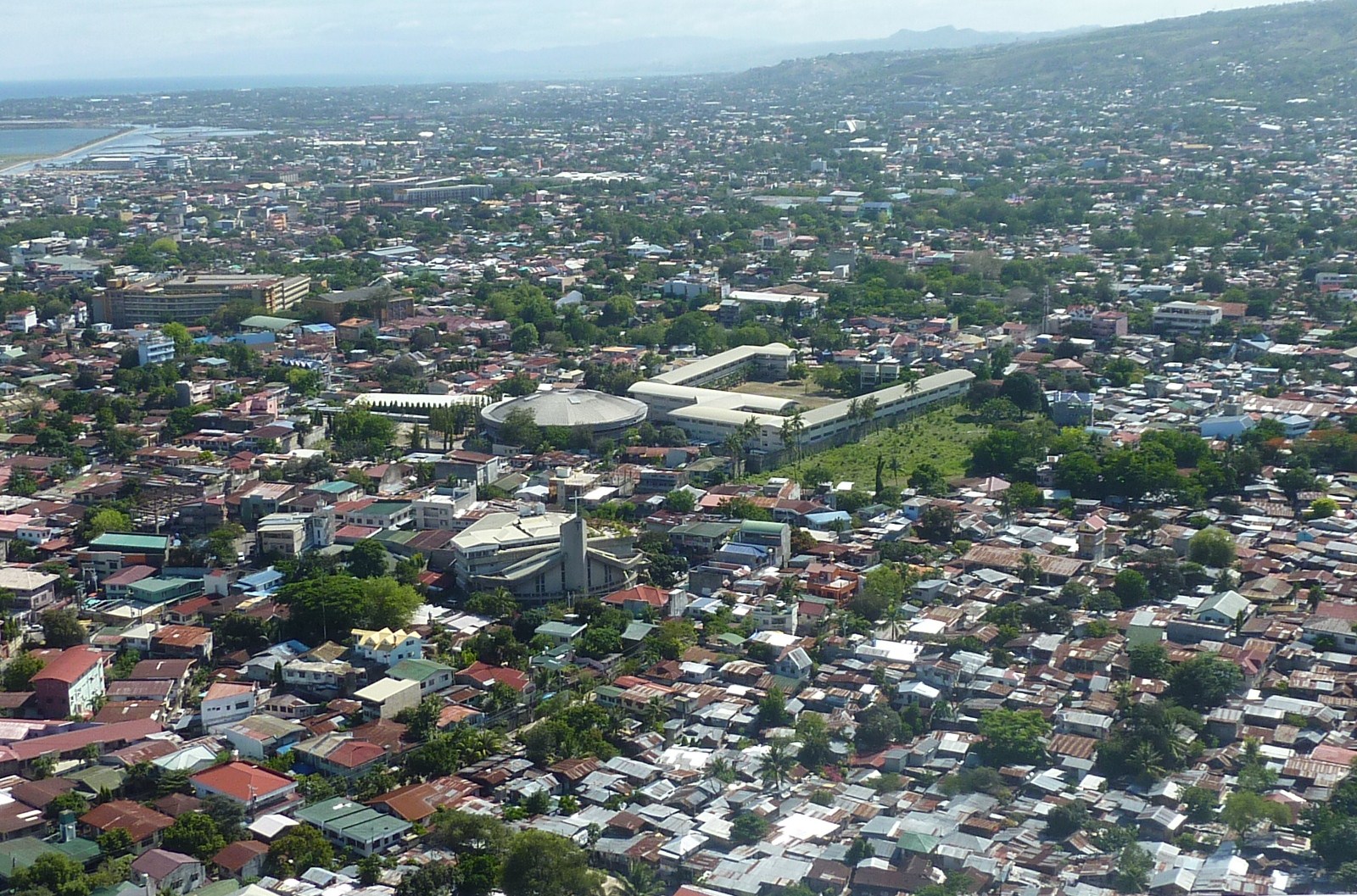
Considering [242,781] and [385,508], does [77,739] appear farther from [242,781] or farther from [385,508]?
[385,508]

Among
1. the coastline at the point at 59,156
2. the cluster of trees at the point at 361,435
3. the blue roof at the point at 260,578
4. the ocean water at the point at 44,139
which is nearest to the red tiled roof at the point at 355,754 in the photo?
the blue roof at the point at 260,578

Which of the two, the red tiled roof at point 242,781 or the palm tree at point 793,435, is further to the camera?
the palm tree at point 793,435

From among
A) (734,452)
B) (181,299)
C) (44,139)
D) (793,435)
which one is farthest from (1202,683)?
(44,139)

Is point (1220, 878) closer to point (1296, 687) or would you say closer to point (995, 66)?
point (1296, 687)

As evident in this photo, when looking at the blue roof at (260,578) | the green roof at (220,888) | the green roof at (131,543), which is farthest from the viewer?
the green roof at (131,543)

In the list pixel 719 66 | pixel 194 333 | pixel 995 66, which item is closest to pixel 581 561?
pixel 194 333

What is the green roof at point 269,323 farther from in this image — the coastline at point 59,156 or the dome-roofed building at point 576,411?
the coastline at point 59,156

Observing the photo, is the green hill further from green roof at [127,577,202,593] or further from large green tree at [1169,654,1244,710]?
green roof at [127,577,202,593]

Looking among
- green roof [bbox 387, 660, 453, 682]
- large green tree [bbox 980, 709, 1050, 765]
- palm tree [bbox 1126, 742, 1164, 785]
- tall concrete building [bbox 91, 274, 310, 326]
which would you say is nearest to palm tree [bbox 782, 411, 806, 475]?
green roof [bbox 387, 660, 453, 682]
